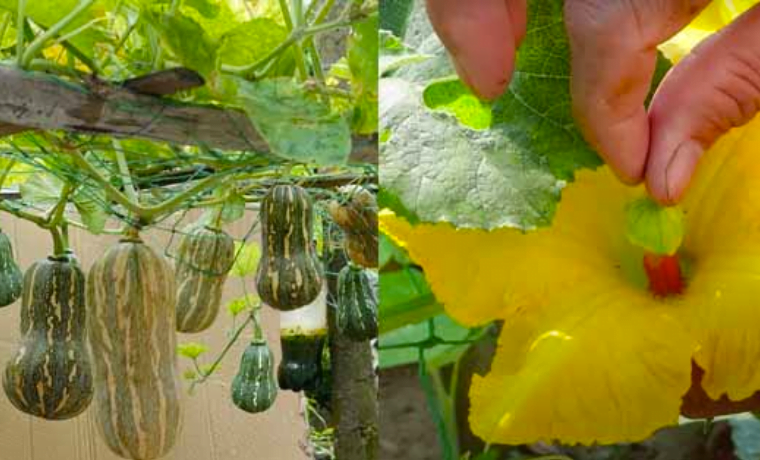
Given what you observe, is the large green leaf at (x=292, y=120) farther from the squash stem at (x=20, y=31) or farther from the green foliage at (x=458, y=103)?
the green foliage at (x=458, y=103)

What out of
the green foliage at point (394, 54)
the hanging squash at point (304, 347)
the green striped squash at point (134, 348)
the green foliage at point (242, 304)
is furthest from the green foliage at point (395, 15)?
the green foliage at point (242, 304)

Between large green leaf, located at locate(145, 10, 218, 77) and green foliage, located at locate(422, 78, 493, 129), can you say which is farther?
large green leaf, located at locate(145, 10, 218, 77)

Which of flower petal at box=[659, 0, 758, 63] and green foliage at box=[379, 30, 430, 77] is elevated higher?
flower petal at box=[659, 0, 758, 63]

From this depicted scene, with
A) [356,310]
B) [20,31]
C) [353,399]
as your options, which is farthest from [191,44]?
[353,399]

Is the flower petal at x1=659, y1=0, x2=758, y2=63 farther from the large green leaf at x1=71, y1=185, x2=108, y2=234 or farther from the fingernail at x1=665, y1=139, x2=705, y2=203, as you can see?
the large green leaf at x1=71, y1=185, x2=108, y2=234

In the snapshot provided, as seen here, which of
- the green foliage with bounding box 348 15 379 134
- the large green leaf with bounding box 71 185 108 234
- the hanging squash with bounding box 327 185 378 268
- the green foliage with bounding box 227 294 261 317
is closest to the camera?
the green foliage with bounding box 348 15 379 134

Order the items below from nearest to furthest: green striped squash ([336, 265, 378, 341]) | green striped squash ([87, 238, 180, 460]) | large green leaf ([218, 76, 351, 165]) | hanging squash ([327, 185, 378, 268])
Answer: large green leaf ([218, 76, 351, 165]), green striped squash ([87, 238, 180, 460]), hanging squash ([327, 185, 378, 268]), green striped squash ([336, 265, 378, 341])

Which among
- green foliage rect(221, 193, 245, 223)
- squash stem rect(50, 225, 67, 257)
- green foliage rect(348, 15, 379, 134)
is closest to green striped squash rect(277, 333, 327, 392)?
green foliage rect(221, 193, 245, 223)
